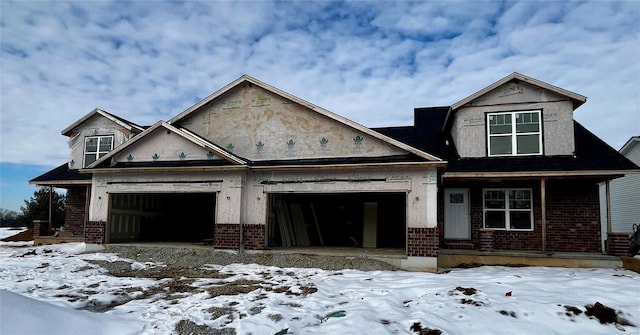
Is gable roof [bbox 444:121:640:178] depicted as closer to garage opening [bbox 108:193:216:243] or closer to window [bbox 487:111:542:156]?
window [bbox 487:111:542:156]

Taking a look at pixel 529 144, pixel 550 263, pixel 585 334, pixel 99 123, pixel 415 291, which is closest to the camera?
pixel 585 334

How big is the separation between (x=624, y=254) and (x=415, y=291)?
7913mm

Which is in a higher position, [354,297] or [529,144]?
[529,144]

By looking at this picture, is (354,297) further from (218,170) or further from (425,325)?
(218,170)

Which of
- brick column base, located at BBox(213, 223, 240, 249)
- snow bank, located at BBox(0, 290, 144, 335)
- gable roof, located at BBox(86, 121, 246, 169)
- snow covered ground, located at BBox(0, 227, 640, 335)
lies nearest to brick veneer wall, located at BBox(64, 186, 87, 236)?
gable roof, located at BBox(86, 121, 246, 169)

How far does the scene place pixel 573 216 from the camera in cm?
1411

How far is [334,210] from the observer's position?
60.0ft

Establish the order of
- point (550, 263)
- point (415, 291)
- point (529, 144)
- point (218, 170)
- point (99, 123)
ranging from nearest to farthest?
point (415, 291)
point (550, 263)
point (218, 170)
point (529, 144)
point (99, 123)

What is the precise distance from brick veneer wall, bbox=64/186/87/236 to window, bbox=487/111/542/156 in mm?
16366

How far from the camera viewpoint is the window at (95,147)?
704 inches

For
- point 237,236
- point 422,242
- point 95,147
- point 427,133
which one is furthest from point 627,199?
point 95,147

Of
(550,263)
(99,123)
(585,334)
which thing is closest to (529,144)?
(550,263)

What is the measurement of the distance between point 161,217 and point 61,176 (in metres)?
4.27

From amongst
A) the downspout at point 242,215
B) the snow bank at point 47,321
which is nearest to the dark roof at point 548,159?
the downspout at point 242,215
